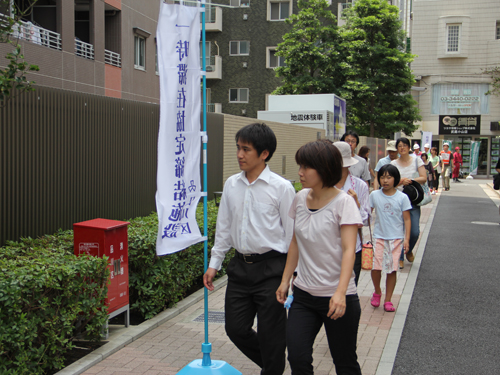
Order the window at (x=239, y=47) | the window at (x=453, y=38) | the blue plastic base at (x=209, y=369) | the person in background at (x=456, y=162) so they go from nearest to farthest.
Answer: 1. the blue plastic base at (x=209, y=369)
2. the person in background at (x=456, y=162)
3. the window at (x=239, y=47)
4. the window at (x=453, y=38)

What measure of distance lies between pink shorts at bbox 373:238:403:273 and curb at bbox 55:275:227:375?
2117 millimetres

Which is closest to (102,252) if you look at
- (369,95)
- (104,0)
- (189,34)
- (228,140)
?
(189,34)

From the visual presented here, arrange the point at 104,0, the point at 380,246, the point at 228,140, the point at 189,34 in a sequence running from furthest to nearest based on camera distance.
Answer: the point at 104,0
the point at 228,140
the point at 380,246
the point at 189,34

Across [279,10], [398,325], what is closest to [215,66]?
[279,10]

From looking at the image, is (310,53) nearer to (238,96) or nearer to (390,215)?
(238,96)

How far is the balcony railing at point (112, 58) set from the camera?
57.9 ft

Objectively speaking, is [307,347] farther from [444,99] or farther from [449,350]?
[444,99]

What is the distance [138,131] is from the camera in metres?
8.23

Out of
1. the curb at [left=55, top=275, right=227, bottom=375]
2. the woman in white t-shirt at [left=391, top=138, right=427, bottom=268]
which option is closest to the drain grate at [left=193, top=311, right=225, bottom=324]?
the curb at [left=55, top=275, right=227, bottom=375]

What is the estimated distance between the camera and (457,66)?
45719 mm

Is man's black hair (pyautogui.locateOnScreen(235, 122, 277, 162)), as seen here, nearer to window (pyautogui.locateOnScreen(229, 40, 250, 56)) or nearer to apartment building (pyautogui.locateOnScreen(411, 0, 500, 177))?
window (pyautogui.locateOnScreen(229, 40, 250, 56))

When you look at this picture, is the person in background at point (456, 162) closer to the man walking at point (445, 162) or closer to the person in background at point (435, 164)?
the man walking at point (445, 162)

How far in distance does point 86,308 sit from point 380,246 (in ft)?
11.3

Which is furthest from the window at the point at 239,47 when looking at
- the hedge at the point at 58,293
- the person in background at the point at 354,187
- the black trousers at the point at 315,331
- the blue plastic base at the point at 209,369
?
the black trousers at the point at 315,331
